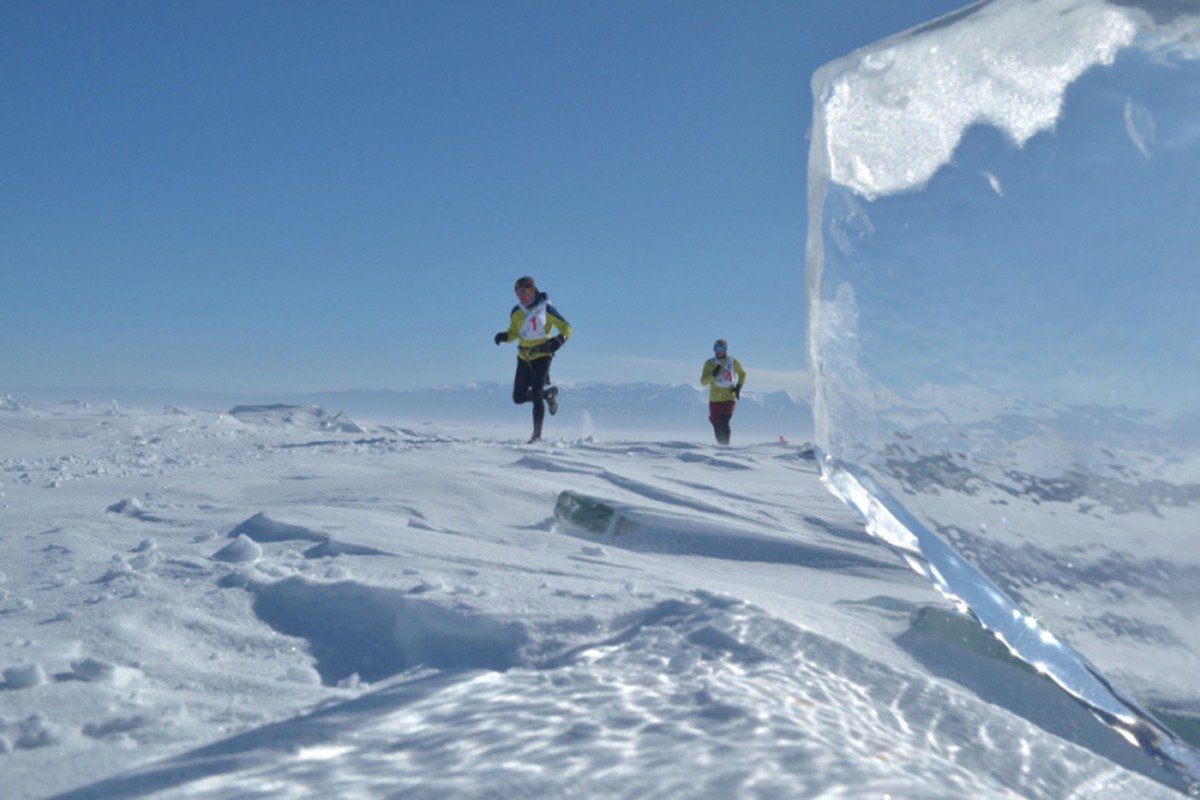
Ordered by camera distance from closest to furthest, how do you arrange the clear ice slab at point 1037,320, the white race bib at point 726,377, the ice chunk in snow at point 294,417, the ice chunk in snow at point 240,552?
1. the clear ice slab at point 1037,320
2. the ice chunk in snow at point 240,552
3. the white race bib at point 726,377
4. the ice chunk in snow at point 294,417

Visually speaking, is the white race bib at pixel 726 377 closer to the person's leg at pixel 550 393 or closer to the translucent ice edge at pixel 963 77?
the person's leg at pixel 550 393

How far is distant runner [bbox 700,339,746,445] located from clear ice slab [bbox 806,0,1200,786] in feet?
26.7

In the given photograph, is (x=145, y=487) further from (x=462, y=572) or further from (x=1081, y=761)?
(x=1081, y=761)

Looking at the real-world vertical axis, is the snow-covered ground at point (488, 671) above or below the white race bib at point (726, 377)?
below

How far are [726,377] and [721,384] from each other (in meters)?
0.10

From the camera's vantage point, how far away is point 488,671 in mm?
1072

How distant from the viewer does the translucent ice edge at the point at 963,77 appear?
96 centimetres

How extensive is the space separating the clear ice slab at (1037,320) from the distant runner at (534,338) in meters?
6.12

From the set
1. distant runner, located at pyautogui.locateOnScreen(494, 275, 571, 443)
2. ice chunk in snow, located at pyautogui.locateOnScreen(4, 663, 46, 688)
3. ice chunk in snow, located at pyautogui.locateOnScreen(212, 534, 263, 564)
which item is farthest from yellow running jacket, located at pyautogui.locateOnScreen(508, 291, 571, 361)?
ice chunk in snow, located at pyautogui.locateOnScreen(4, 663, 46, 688)

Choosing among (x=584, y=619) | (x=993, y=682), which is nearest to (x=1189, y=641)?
(x=993, y=682)

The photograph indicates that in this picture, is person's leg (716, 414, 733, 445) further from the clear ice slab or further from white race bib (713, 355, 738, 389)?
the clear ice slab

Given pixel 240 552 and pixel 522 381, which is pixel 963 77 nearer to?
pixel 240 552

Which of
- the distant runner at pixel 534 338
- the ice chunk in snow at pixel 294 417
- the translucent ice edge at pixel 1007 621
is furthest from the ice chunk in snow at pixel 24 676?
the ice chunk in snow at pixel 294 417

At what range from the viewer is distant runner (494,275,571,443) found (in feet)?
24.0
